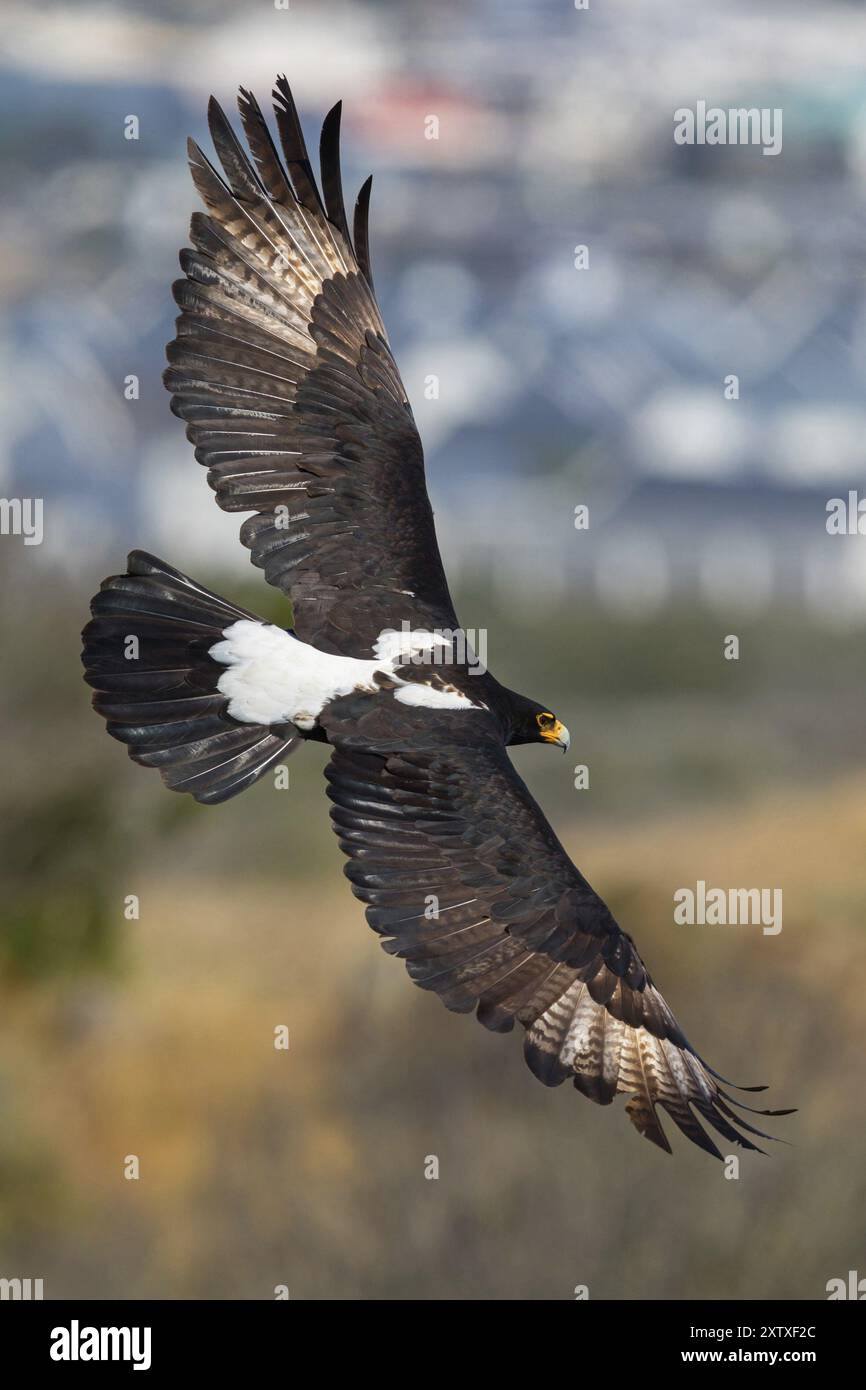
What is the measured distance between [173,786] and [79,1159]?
2494 centimetres

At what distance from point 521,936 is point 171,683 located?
5.36 feet

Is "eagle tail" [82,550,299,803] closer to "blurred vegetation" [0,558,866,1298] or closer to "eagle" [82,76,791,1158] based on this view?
"eagle" [82,76,791,1158]

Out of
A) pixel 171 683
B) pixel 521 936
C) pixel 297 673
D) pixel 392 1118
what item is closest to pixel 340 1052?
pixel 392 1118

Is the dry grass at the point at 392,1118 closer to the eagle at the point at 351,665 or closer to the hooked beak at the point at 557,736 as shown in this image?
the hooked beak at the point at 557,736

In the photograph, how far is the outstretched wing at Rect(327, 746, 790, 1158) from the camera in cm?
531

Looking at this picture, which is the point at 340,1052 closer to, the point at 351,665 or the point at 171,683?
the point at 171,683

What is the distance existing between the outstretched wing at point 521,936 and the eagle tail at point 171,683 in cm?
67

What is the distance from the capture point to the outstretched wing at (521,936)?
209 inches

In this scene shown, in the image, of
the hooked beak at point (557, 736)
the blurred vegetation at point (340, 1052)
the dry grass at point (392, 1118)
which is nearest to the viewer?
the hooked beak at point (557, 736)

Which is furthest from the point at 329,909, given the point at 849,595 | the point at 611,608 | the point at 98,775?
the point at 849,595

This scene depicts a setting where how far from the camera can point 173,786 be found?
5.85 meters

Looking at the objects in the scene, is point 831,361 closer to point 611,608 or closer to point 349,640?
point 611,608

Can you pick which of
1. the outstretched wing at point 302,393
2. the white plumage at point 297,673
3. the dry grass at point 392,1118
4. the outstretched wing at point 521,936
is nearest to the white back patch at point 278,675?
the white plumage at point 297,673
